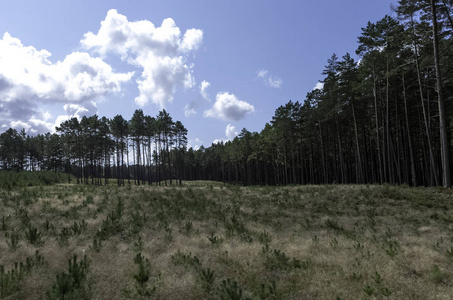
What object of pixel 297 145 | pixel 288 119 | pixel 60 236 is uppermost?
pixel 288 119

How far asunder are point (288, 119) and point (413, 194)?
97.1ft

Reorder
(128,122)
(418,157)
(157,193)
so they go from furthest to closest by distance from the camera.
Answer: (128,122) → (418,157) → (157,193)

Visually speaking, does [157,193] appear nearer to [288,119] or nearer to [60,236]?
[60,236]

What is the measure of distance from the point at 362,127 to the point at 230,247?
34821 mm

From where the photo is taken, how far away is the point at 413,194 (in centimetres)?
1425

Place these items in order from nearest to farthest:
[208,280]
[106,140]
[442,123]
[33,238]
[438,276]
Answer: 1. [438,276]
2. [208,280]
3. [33,238]
4. [442,123]
5. [106,140]

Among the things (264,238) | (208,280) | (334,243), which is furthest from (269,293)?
(334,243)

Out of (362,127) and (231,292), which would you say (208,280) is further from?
(362,127)

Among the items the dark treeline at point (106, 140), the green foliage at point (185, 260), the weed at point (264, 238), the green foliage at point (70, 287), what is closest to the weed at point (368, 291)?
the weed at point (264, 238)

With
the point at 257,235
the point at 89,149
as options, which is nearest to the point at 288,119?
the point at 257,235

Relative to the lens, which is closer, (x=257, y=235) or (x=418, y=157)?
(x=257, y=235)

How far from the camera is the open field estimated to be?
5746 millimetres

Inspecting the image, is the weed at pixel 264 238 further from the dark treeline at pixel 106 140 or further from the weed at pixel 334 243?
the dark treeline at pixel 106 140

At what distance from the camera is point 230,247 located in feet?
27.8
